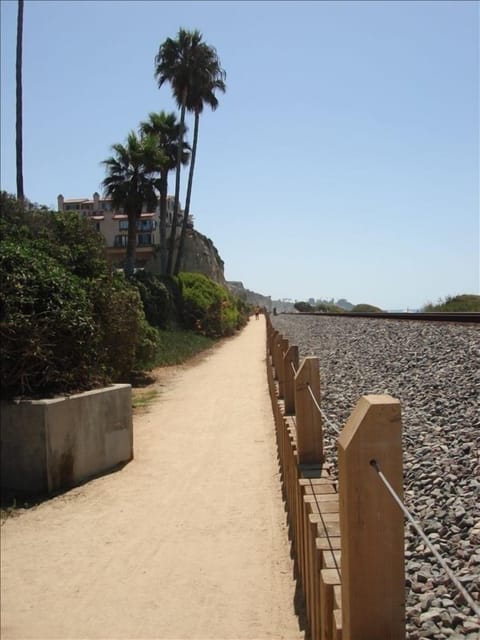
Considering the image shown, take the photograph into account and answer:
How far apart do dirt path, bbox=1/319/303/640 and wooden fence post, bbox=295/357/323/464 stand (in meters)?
1.17

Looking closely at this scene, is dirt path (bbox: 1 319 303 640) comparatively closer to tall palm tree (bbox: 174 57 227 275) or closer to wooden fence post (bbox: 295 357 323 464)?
wooden fence post (bbox: 295 357 323 464)

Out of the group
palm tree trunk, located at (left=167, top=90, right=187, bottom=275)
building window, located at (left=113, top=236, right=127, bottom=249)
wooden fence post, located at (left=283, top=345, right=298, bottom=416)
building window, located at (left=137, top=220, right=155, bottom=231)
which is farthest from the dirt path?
building window, located at (left=137, top=220, right=155, bottom=231)

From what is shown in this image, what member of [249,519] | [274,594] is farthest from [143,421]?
[274,594]

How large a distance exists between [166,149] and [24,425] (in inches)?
1310

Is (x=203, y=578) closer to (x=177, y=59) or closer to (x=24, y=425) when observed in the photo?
(x=24, y=425)

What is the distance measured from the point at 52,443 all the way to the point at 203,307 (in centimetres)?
2568

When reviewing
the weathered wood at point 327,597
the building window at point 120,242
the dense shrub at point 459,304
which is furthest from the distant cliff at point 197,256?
the weathered wood at point 327,597

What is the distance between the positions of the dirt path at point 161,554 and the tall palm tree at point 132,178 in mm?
22911

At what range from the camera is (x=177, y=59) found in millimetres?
37531

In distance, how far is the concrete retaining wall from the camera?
716 centimetres

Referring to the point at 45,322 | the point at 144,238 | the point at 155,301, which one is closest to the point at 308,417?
the point at 45,322

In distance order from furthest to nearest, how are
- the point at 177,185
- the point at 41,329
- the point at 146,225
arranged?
the point at 146,225 < the point at 177,185 < the point at 41,329

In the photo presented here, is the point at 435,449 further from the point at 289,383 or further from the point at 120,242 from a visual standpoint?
the point at 120,242

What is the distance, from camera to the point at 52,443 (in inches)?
284
